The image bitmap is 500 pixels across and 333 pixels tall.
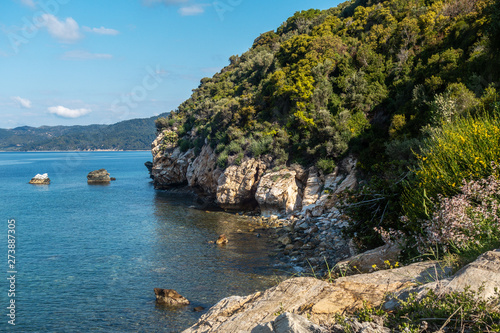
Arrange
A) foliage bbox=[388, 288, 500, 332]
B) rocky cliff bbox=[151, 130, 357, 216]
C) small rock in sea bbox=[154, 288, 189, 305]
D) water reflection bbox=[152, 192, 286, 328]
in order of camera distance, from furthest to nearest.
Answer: rocky cliff bbox=[151, 130, 357, 216]
water reflection bbox=[152, 192, 286, 328]
small rock in sea bbox=[154, 288, 189, 305]
foliage bbox=[388, 288, 500, 332]

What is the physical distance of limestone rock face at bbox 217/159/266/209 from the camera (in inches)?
1318

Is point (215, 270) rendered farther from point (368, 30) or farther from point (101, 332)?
point (368, 30)

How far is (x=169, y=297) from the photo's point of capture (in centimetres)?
1524

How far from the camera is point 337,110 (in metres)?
31.3

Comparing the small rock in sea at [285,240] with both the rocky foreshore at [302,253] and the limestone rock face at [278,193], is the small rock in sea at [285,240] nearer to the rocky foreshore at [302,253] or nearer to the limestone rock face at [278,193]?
the rocky foreshore at [302,253]

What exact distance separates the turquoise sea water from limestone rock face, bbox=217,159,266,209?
82.6 inches

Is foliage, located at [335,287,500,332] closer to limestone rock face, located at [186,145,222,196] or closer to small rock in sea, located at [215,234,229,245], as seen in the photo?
small rock in sea, located at [215,234,229,245]

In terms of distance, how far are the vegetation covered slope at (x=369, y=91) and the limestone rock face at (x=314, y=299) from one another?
743 cm

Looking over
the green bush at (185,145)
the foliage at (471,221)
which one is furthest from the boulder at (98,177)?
the foliage at (471,221)

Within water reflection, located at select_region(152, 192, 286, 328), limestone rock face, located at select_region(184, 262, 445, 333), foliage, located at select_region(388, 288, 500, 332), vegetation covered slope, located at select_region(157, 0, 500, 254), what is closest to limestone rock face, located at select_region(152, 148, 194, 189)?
vegetation covered slope, located at select_region(157, 0, 500, 254)

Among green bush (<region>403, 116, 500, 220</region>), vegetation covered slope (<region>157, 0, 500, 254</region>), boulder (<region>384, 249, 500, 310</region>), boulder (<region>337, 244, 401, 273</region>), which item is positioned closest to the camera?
boulder (<region>384, 249, 500, 310</region>)

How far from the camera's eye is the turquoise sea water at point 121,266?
46.6ft

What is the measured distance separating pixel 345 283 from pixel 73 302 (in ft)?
46.5

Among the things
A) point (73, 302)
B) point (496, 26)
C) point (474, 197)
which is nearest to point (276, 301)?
point (474, 197)
